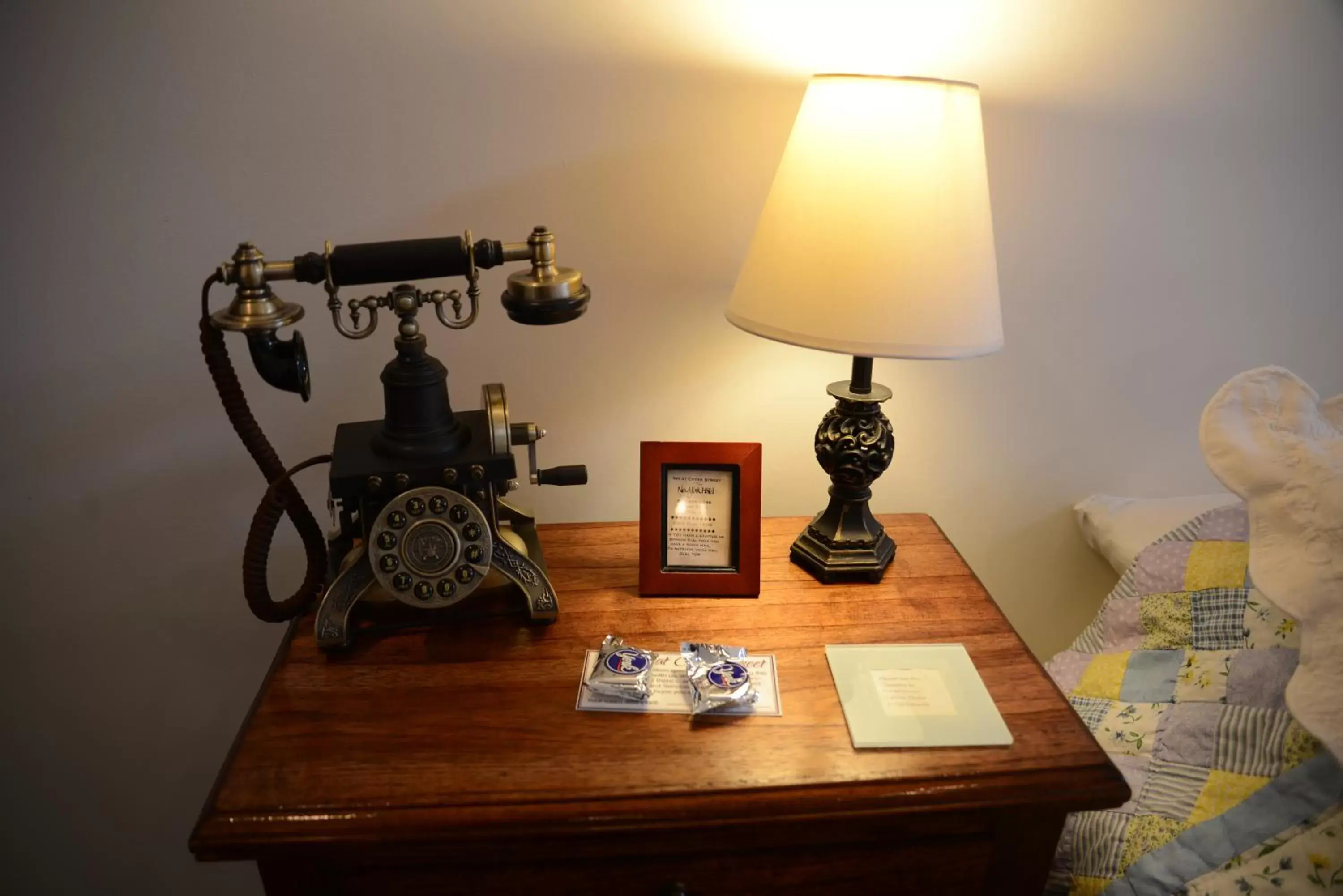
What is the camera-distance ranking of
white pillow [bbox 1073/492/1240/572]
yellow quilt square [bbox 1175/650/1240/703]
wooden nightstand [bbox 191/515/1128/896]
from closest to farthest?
wooden nightstand [bbox 191/515/1128/896], yellow quilt square [bbox 1175/650/1240/703], white pillow [bbox 1073/492/1240/572]

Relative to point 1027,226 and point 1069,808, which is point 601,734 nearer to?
point 1069,808

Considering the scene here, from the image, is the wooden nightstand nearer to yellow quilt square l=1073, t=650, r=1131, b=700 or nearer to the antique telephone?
the antique telephone

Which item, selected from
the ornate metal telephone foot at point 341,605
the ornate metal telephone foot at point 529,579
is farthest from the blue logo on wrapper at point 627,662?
the ornate metal telephone foot at point 341,605

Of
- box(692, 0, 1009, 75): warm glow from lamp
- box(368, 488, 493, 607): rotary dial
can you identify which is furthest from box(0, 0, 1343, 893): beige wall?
box(368, 488, 493, 607): rotary dial

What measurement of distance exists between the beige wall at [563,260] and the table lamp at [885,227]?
0.26 m

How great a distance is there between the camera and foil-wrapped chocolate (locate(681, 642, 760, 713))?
812 millimetres

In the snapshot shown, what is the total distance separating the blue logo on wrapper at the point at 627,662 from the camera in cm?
84

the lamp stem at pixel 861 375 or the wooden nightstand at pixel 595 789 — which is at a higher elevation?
the lamp stem at pixel 861 375

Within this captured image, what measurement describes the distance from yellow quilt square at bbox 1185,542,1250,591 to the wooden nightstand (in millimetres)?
301

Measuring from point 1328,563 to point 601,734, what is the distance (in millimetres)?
683

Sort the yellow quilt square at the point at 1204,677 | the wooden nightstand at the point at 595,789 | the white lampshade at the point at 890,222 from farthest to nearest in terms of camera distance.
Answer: the yellow quilt square at the point at 1204,677
the white lampshade at the point at 890,222
the wooden nightstand at the point at 595,789

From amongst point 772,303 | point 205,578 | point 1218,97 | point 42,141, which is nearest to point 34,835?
point 205,578

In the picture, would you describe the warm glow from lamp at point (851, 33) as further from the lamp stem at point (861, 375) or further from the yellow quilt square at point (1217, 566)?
the yellow quilt square at point (1217, 566)

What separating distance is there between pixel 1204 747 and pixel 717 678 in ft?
1.69
